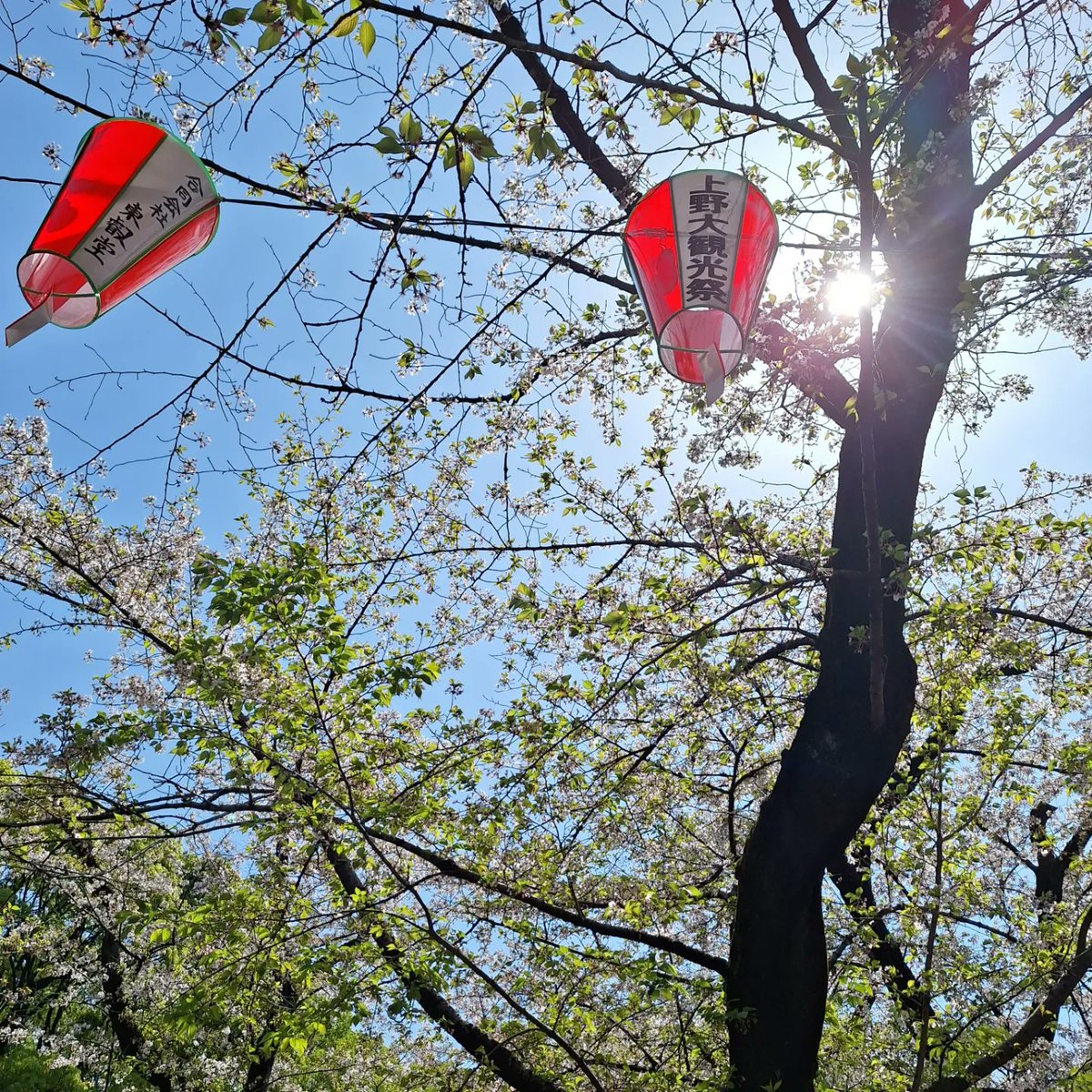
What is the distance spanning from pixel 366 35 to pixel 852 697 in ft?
11.2

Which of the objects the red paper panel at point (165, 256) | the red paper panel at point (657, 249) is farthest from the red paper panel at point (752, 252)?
the red paper panel at point (165, 256)

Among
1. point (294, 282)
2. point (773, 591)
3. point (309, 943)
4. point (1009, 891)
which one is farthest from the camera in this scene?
point (1009, 891)

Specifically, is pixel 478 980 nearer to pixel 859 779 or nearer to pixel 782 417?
pixel 859 779

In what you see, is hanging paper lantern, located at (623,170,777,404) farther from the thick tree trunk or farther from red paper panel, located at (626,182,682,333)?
the thick tree trunk

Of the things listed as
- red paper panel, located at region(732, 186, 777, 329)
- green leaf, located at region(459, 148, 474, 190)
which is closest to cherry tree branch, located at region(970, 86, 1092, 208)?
red paper panel, located at region(732, 186, 777, 329)

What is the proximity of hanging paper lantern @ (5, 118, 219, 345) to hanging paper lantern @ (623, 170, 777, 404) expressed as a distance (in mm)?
1298

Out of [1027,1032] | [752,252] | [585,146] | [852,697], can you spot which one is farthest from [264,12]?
[1027,1032]

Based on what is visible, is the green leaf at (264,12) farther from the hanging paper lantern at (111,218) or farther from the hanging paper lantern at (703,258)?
the hanging paper lantern at (703,258)

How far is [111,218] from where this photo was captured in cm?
222

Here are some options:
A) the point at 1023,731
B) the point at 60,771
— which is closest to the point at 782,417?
the point at 1023,731

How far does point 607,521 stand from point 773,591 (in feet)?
5.52

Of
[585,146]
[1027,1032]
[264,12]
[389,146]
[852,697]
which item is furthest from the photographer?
[585,146]

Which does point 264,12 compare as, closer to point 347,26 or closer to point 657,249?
point 347,26

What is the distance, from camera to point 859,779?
382 cm
